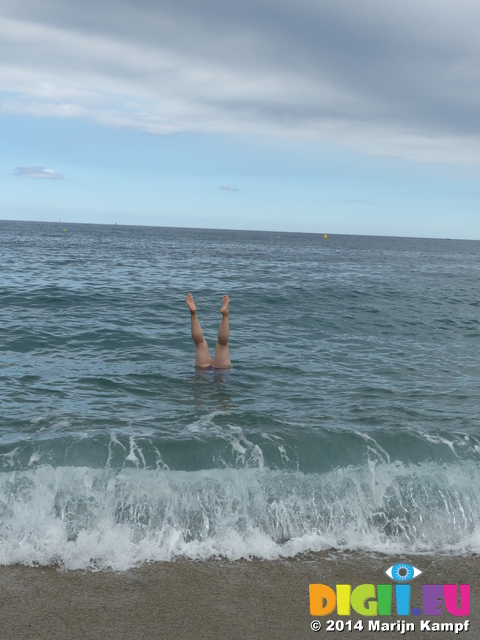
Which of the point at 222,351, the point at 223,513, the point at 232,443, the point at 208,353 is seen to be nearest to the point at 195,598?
the point at 223,513

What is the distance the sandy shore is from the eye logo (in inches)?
3.4

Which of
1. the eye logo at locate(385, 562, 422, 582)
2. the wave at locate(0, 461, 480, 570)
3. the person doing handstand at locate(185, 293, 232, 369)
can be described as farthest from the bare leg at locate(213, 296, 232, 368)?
the eye logo at locate(385, 562, 422, 582)

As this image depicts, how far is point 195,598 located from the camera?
17.3ft

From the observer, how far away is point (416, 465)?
7.93 metres

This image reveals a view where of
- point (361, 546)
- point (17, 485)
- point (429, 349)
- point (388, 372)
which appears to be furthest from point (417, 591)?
point (429, 349)

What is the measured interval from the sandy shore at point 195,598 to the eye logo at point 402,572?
0.28 feet

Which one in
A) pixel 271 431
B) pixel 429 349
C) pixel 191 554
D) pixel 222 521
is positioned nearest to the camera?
pixel 191 554

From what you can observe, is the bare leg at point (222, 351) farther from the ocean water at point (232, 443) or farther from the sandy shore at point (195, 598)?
the sandy shore at point (195, 598)

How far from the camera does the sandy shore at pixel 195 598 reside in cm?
485

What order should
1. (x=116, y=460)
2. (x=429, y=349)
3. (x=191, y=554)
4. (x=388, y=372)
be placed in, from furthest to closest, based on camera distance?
(x=429, y=349), (x=388, y=372), (x=116, y=460), (x=191, y=554)

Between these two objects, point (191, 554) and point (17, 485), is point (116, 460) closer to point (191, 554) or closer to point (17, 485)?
point (17, 485)

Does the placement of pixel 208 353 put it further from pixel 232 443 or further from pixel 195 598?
pixel 195 598

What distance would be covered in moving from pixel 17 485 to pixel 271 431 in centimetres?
399

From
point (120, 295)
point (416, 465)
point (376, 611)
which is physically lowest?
point (376, 611)
